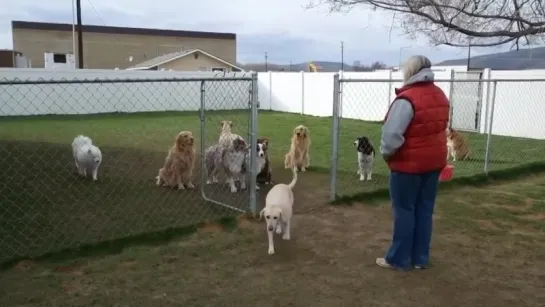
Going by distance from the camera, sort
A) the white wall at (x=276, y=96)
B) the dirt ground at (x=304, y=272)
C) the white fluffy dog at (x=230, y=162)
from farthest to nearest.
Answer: the white wall at (x=276, y=96) < the white fluffy dog at (x=230, y=162) < the dirt ground at (x=304, y=272)

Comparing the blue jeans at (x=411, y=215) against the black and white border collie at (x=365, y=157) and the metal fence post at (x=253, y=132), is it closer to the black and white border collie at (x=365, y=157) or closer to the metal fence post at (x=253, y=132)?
the metal fence post at (x=253, y=132)

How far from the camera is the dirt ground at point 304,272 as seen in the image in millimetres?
3658

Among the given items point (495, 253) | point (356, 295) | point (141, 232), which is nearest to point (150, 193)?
point (141, 232)

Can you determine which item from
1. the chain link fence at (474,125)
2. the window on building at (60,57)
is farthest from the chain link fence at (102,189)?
the window on building at (60,57)

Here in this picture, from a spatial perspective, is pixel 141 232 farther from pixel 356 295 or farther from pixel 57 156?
pixel 57 156

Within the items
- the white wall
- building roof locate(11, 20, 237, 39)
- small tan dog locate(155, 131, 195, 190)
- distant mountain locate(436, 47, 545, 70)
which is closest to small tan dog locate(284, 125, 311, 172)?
small tan dog locate(155, 131, 195, 190)

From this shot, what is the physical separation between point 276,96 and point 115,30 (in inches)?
1142

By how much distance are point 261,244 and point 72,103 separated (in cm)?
1656

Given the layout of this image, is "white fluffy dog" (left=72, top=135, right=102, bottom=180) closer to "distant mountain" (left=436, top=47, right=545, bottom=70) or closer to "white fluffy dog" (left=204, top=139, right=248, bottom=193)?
"white fluffy dog" (left=204, top=139, right=248, bottom=193)

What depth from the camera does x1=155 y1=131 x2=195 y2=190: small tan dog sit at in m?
6.93

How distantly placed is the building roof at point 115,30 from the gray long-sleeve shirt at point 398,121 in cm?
4622

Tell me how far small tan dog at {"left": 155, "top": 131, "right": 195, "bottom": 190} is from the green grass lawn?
0.63 feet

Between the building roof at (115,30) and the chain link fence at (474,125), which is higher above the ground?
the building roof at (115,30)

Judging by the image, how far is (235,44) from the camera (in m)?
51.6
